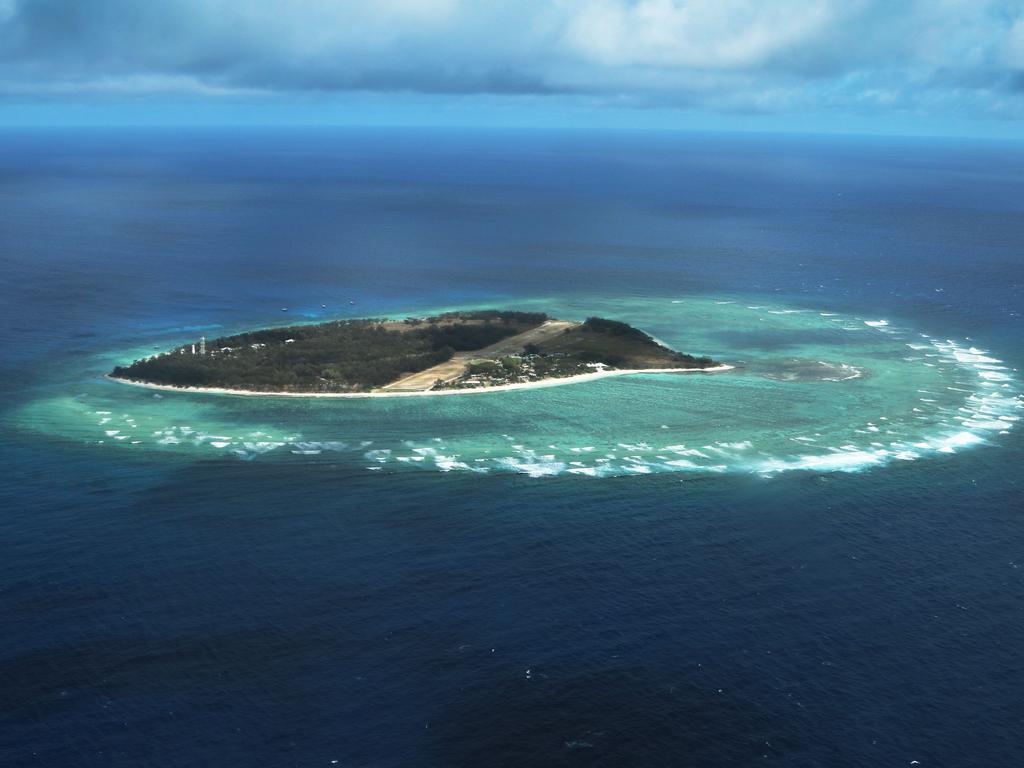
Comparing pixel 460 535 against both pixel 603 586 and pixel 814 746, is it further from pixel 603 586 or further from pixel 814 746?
pixel 814 746

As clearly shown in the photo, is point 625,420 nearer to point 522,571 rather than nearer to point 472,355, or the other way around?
point 472,355

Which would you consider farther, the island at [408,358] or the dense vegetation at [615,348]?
the dense vegetation at [615,348]

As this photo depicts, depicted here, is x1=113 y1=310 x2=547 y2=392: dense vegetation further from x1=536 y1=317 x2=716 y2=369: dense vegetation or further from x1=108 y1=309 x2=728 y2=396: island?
x1=536 y1=317 x2=716 y2=369: dense vegetation

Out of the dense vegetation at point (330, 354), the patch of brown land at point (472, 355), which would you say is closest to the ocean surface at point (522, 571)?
the dense vegetation at point (330, 354)

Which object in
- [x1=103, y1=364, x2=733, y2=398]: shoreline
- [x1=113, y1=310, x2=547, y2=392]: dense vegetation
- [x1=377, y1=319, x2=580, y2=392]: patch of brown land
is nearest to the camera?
[x1=103, y1=364, x2=733, y2=398]: shoreline

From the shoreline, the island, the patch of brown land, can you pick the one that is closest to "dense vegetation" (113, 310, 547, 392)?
the island

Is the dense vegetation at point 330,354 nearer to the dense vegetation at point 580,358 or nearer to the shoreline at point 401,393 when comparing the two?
the shoreline at point 401,393
